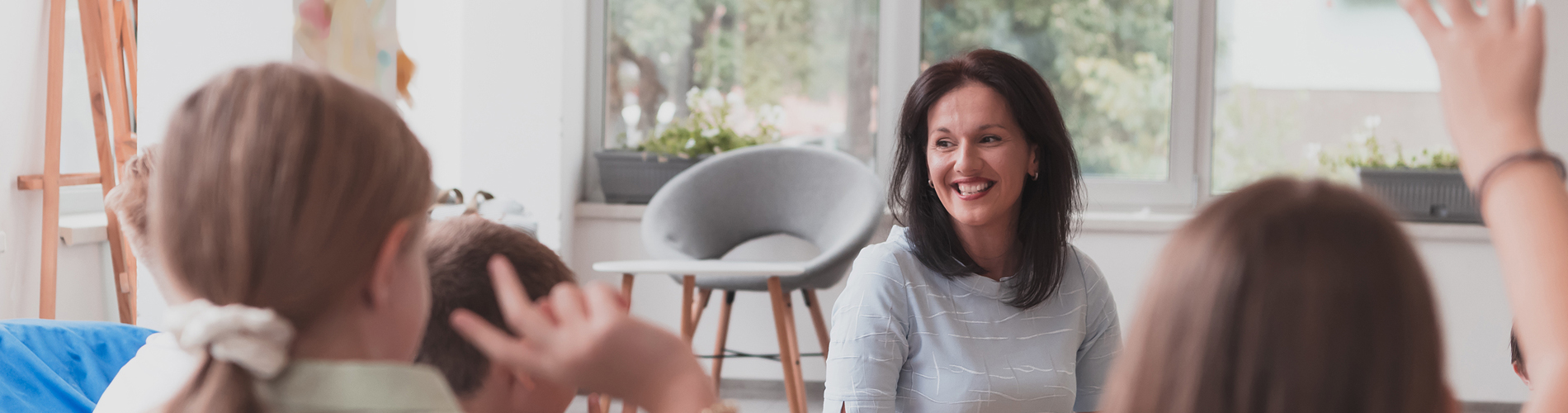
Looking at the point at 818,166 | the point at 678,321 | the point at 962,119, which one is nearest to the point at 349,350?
the point at 962,119

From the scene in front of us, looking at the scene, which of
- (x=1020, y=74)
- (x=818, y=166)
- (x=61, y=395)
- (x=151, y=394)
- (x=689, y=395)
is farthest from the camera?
(x=818, y=166)

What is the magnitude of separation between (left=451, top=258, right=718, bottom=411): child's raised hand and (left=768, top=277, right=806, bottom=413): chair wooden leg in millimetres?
2429

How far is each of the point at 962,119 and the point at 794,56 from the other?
8.09ft

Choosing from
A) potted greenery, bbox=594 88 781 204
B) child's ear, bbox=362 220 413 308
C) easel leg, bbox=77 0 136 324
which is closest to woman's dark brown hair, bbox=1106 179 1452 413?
child's ear, bbox=362 220 413 308

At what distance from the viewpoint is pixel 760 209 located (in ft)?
11.6

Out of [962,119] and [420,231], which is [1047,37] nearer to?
[962,119]

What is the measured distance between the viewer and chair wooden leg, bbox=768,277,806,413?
3.03 meters

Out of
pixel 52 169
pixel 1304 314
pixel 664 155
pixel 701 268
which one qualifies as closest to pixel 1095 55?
pixel 664 155

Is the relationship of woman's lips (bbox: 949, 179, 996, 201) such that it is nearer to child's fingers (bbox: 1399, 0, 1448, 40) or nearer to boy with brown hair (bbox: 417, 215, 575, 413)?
boy with brown hair (bbox: 417, 215, 575, 413)

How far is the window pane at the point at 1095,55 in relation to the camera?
12.8ft

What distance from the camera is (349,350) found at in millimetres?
637

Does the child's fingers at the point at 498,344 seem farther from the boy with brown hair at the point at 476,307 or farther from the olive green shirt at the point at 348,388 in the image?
the boy with brown hair at the point at 476,307

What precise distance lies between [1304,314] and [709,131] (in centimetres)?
344

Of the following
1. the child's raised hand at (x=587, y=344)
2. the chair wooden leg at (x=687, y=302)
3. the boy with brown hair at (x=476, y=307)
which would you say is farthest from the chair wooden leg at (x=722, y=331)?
the child's raised hand at (x=587, y=344)
